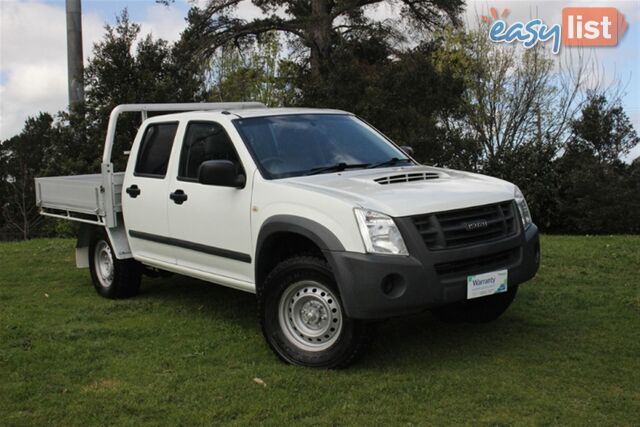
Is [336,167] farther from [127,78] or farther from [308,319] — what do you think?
[127,78]

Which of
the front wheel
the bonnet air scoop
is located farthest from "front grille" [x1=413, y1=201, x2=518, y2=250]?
the front wheel

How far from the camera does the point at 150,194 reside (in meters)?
6.88

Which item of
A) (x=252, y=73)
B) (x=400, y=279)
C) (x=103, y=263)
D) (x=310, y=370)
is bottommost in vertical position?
(x=310, y=370)

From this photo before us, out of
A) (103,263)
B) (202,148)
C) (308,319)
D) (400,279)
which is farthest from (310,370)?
(103,263)

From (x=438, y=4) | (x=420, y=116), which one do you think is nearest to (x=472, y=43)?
(x=438, y=4)

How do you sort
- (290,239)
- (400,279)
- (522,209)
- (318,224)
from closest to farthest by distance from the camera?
1. (400,279)
2. (318,224)
3. (290,239)
4. (522,209)

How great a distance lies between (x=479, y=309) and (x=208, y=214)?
2.48 meters

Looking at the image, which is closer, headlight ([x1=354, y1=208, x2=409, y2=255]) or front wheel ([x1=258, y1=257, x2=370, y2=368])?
headlight ([x1=354, y1=208, x2=409, y2=255])

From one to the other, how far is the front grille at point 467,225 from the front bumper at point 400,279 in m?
0.08

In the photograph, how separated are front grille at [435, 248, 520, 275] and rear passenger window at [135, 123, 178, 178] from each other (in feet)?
9.94

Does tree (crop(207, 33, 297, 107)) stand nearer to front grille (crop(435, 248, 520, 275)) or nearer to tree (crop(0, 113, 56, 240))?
tree (crop(0, 113, 56, 240))

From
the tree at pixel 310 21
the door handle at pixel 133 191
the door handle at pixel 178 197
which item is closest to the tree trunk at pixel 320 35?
the tree at pixel 310 21

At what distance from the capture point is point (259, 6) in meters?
26.3

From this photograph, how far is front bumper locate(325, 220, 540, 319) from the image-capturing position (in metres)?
4.79
